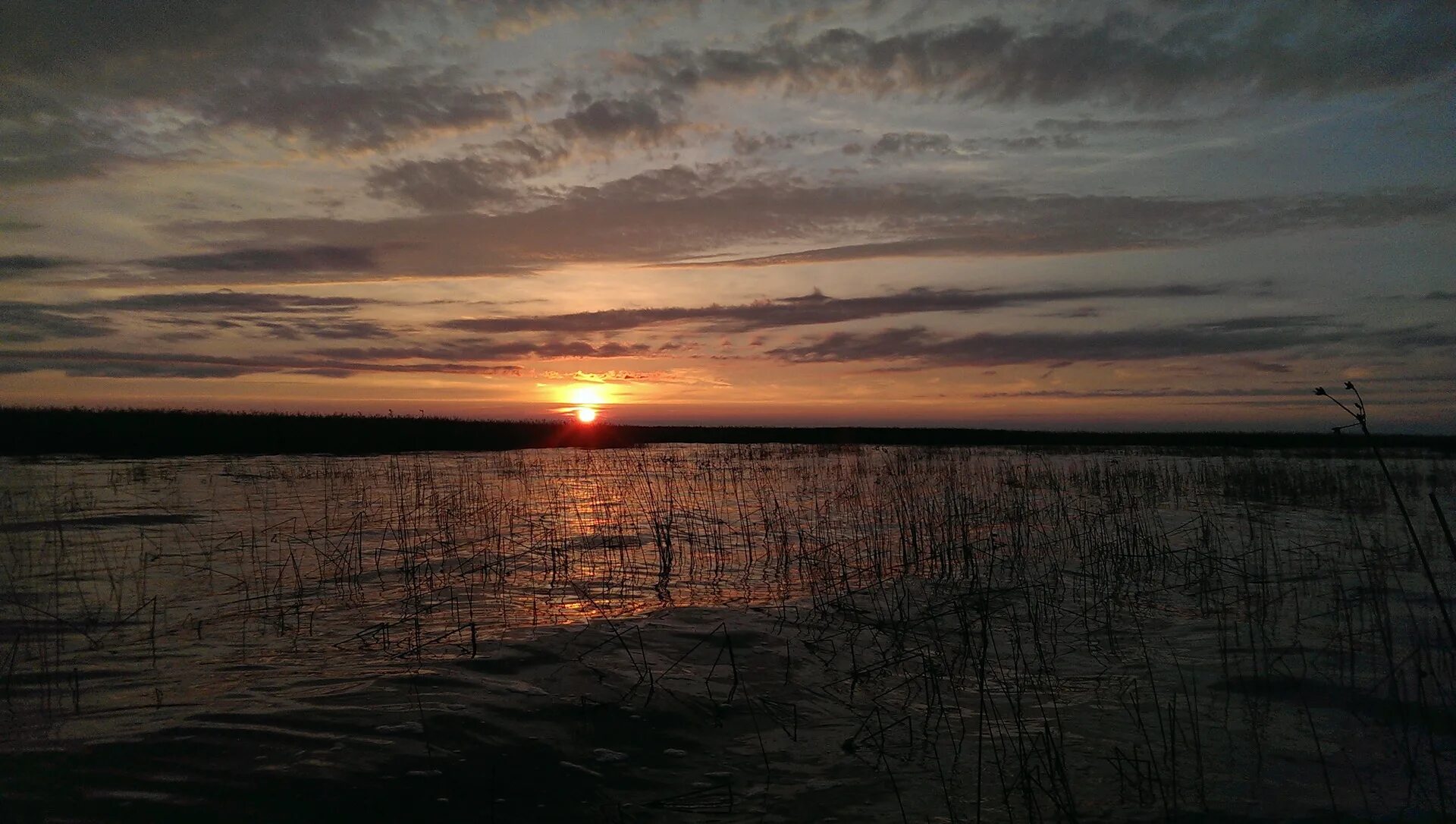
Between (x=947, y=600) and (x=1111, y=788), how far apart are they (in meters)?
4.84

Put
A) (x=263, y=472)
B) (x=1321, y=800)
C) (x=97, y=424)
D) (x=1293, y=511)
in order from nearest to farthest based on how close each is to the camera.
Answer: (x=1321, y=800) → (x=1293, y=511) → (x=263, y=472) → (x=97, y=424)

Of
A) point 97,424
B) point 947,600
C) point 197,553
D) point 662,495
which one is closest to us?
point 947,600

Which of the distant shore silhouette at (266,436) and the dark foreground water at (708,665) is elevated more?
the distant shore silhouette at (266,436)

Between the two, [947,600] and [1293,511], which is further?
[1293,511]

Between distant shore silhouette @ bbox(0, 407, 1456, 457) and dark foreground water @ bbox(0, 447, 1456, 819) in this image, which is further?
distant shore silhouette @ bbox(0, 407, 1456, 457)

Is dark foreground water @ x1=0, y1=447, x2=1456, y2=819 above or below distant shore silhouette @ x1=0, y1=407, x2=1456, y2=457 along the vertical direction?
below

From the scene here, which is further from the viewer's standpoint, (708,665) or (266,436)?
(266,436)

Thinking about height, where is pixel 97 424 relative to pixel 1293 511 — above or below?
above

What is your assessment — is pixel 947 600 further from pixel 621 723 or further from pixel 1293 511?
pixel 1293 511

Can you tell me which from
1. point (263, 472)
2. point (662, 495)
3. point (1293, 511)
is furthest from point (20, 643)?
point (1293, 511)

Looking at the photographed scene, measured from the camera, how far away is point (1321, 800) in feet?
16.6

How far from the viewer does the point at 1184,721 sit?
627 centimetres

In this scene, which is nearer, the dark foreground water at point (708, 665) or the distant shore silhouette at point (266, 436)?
the dark foreground water at point (708, 665)

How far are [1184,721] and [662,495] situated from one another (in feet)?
55.9
